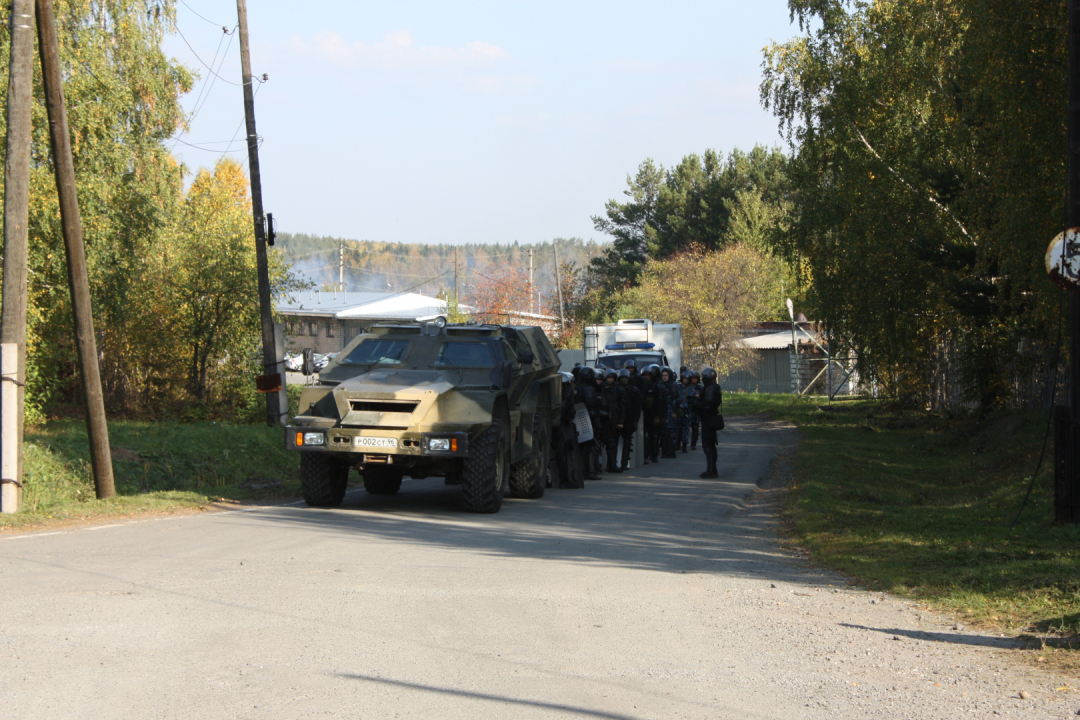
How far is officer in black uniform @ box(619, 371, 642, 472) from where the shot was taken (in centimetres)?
1966

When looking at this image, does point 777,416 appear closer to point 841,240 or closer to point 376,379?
point 841,240

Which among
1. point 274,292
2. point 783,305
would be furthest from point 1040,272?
point 783,305

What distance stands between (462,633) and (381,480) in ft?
27.5

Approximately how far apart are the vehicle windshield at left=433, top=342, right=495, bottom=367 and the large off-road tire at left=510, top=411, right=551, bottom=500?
4.13 ft

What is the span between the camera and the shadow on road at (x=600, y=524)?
9.80 metres

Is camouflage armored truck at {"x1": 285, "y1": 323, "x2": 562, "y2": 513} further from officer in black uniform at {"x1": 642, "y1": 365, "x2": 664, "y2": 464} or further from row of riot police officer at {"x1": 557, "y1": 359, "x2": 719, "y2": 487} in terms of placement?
officer in black uniform at {"x1": 642, "y1": 365, "x2": 664, "y2": 464}

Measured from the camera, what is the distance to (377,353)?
46.5 feet

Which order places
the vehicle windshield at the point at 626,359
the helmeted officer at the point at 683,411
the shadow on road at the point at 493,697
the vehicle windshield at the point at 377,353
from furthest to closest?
the vehicle windshield at the point at 626,359 < the helmeted officer at the point at 683,411 < the vehicle windshield at the point at 377,353 < the shadow on road at the point at 493,697

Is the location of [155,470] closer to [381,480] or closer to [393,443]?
[381,480]

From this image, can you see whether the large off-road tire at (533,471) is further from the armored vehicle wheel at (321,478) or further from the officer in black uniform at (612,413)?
the officer in black uniform at (612,413)

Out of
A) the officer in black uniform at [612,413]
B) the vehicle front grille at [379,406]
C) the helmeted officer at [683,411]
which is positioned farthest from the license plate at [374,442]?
the helmeted officer at [683,411]

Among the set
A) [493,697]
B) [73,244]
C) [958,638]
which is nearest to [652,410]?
[73,244]

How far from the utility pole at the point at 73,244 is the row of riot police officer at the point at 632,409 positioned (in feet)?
21.8

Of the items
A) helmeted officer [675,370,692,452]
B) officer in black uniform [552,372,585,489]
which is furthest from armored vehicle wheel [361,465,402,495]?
helmeted officer [675,370,692,452]
